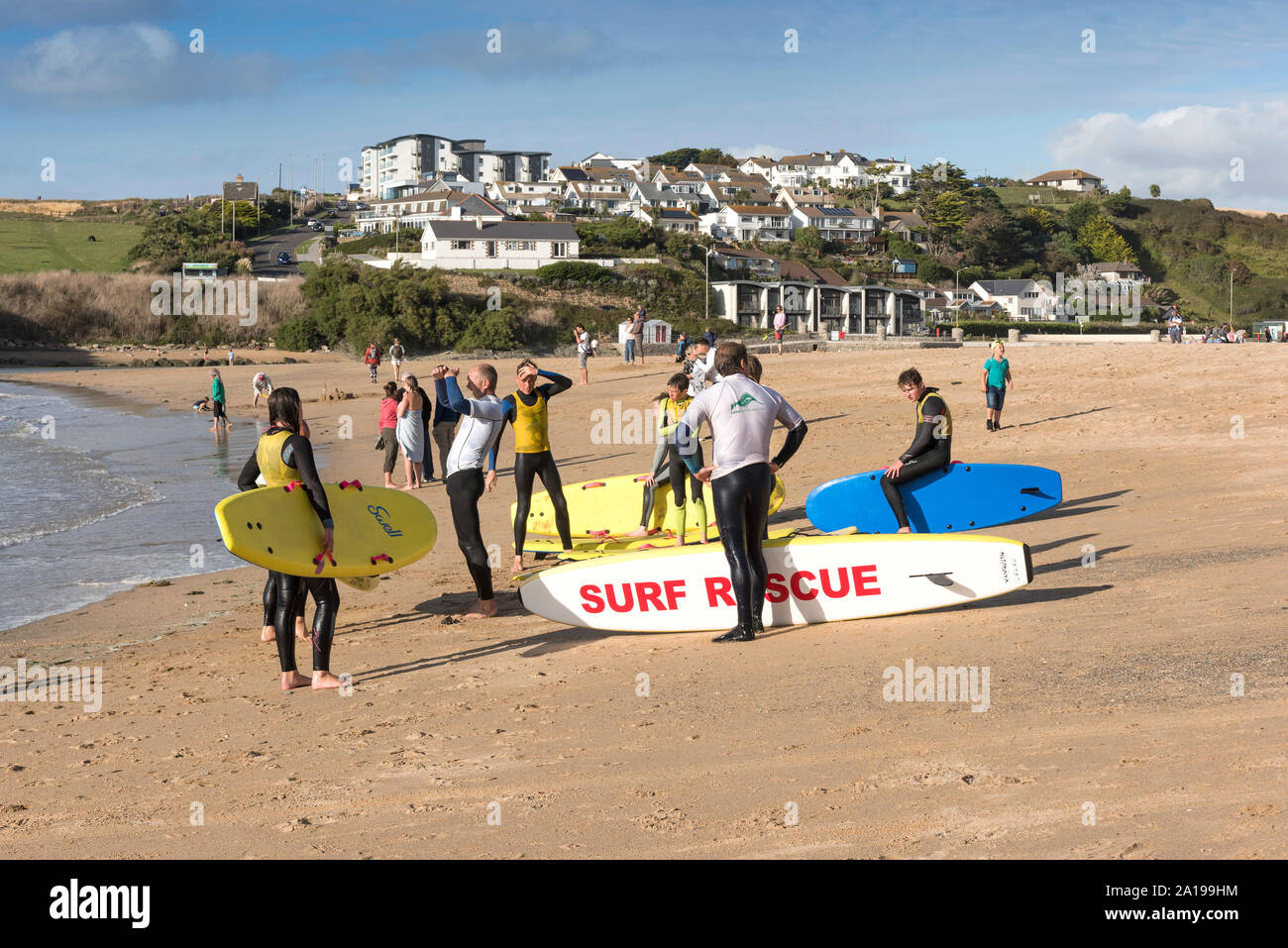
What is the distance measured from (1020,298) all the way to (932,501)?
101104mm

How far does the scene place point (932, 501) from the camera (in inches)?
394

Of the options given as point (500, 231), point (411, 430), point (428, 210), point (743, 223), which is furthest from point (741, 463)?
point (743, 223)

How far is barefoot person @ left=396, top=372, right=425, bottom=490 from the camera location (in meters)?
15.2

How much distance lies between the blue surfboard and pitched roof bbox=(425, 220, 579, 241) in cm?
7203

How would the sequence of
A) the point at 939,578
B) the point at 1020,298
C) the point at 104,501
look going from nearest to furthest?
the point at 939,578 → the point at 104,501 → the point at 1020,298

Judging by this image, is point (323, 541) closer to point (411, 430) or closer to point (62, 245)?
point (411, 430)

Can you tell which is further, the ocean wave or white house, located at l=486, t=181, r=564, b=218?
white house, located at l=486, t=181, r=564, b=218

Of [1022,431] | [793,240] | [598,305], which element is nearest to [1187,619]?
[1022,431]

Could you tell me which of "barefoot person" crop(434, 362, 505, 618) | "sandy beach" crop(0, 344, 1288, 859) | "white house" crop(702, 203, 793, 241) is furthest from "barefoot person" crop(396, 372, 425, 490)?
"white house" crop(702, 203, 793, 241)

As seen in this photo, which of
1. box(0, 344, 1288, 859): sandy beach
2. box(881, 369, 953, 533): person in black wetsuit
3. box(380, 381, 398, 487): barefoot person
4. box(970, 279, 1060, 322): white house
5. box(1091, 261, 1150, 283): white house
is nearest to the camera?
box(0, 344, 1288, 859): sandy beach

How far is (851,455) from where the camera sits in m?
16.2

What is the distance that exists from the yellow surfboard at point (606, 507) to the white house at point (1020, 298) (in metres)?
97.9

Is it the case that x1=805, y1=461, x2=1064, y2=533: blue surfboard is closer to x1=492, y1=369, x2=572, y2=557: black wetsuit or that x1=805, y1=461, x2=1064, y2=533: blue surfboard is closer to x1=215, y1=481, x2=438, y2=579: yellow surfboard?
x1=492, y1=369, x2=572, y2=557: black wetsuit
